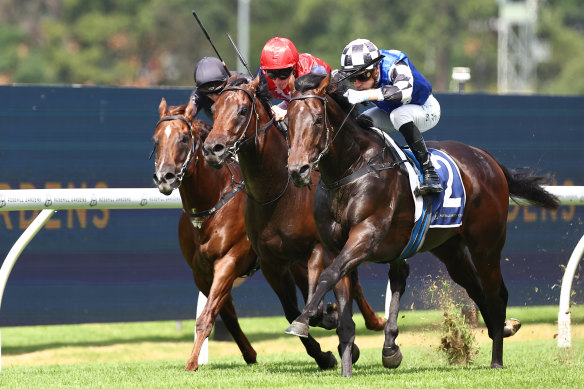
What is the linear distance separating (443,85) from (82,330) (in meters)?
42.1

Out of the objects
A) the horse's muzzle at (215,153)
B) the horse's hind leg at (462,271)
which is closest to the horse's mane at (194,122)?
the horse's muzzle at (215,153)

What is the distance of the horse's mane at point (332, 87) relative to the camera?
6.12 m

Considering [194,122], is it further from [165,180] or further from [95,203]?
[95,203]

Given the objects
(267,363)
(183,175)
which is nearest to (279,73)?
(183,175)

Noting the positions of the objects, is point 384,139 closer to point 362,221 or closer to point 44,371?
point 362,221

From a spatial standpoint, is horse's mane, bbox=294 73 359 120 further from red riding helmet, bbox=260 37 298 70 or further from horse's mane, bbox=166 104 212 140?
horse's mane, bbox=166 104 212 140

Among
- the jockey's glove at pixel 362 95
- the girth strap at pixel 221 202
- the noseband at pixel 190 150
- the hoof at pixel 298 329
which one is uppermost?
the jockey's glove at pixel 362 95

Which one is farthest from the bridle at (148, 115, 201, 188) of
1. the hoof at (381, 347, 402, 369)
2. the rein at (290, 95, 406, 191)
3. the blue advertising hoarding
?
the blue advertising hoarding

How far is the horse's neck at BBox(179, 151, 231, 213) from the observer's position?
7.04 metres

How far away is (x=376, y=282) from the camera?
9.62m

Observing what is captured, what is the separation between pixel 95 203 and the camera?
7.12m

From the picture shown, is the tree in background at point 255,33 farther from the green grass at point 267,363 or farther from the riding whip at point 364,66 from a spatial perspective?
the riding whip at point 364,66

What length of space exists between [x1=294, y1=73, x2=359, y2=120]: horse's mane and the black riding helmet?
105cm

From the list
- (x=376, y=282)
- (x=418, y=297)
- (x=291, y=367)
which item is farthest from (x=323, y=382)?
(x=376, y=282)
